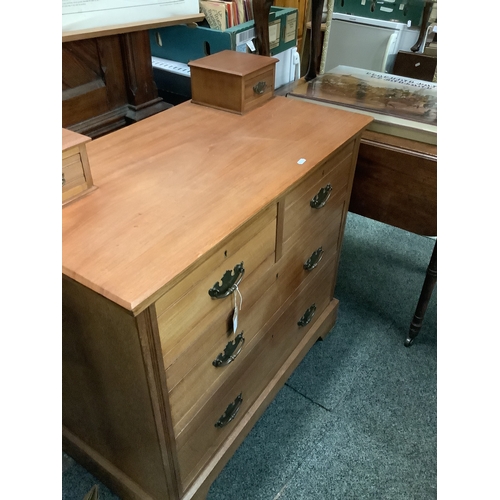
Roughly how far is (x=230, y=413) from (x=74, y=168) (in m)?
0.71

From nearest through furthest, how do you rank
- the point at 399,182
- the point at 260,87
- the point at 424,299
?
the point at 260,87 < the point at 399,182 < the point at 424,299

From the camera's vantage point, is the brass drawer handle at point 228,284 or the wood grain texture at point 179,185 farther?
the brass drawer handle at point 228,284

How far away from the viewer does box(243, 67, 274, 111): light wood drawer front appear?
118cm

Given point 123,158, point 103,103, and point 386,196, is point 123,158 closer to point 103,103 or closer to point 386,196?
point 103,103

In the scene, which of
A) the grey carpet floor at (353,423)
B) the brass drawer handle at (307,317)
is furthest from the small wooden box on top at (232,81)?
the grey carpet floor at (353,423)

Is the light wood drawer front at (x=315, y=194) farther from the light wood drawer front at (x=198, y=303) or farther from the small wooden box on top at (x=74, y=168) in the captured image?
the small wooden box on top at (x=74, y=168)

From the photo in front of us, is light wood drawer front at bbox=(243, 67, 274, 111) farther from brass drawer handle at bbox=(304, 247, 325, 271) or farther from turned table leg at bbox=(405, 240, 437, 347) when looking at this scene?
turned table leg at bbox=(405, 240, 437, 347)

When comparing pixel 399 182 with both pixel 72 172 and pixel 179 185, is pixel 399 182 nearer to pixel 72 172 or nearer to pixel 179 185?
pixel 179 185

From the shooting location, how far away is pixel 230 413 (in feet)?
3.72

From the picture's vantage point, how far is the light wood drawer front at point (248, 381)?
1003mm

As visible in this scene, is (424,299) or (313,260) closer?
(313,260)

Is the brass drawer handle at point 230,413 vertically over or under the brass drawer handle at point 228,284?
under

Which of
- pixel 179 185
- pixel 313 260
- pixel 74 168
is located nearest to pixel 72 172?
pixel 74 168

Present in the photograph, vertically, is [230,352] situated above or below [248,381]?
above
